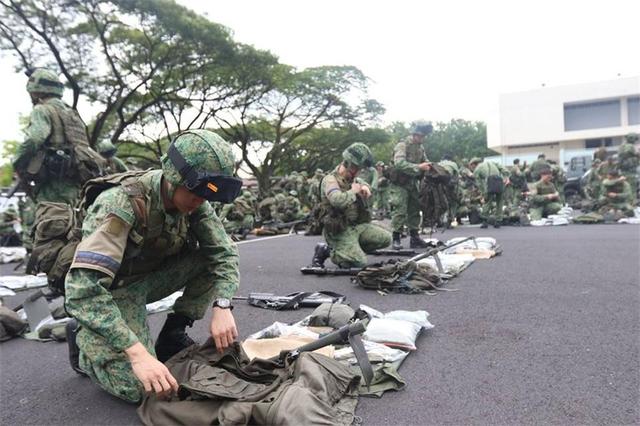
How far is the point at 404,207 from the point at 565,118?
39222mm

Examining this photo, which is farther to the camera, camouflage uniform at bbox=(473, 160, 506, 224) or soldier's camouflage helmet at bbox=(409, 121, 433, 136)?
camouflage uniform at bbox=(473, 160, 506, 224)

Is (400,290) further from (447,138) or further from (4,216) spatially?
(447,138)

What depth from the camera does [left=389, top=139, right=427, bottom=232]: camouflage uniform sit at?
6.73 m

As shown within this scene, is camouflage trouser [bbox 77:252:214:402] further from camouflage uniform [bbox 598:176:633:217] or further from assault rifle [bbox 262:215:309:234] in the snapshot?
camouflage uniform [bbox 598:176:633:217]

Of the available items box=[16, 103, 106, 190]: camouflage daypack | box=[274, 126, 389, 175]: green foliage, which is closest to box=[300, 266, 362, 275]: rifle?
box=[16, 103, 106, 190]: camouflage daypack

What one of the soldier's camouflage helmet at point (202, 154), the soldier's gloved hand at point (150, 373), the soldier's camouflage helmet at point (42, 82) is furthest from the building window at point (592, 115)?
the soldier's gloved hand at point (150, 373)

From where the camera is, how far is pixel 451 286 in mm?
4348

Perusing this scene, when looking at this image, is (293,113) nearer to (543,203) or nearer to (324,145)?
(324,145)

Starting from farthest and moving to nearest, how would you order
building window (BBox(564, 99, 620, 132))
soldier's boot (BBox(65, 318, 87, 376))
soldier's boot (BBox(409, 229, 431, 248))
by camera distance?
building window (BBox(564, 99, 620, 132)) < soldier's boot (BBox(409, 229, 431, 248)) < soldier's boot (BBox(65, 318, 87, 376))

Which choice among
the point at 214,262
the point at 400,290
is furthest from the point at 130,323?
the point at 400,290

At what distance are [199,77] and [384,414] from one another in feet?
65.2

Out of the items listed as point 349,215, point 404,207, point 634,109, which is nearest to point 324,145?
point 404,207

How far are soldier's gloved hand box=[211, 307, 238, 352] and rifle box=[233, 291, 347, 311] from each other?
1.60m

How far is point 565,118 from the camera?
39875 millimetres
